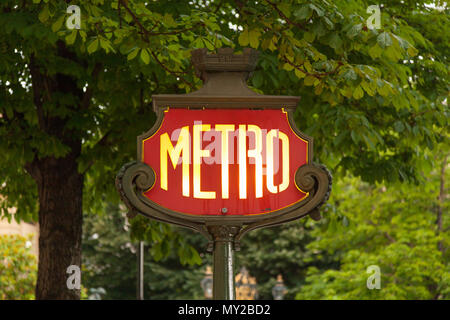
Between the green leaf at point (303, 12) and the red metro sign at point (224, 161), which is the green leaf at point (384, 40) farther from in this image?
the red metro sign at point (224, 161)

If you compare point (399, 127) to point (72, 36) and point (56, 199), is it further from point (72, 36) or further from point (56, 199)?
point (56, 199)

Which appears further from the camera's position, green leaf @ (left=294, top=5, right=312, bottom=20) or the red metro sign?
green leaf @ (left=294, top=5, right=312, bottom=20)

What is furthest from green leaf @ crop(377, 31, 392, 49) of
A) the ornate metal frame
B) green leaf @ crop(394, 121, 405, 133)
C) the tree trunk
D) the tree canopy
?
the tree trunk

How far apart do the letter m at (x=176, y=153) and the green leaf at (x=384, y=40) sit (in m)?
2.25

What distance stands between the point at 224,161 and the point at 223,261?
537 millimetres

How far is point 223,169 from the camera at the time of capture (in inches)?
138

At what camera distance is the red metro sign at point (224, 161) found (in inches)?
138

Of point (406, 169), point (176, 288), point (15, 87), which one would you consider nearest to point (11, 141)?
point (15, 87)

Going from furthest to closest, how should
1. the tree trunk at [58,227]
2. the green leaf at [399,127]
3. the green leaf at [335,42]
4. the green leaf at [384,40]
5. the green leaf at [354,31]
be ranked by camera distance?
the tree trunk at [58,227] → the green leaf at [399,127] → the green leaf at [335,42] → the green leaf at [354,31] → the green leaf at [384,40]

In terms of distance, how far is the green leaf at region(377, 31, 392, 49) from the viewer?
529 centimetres

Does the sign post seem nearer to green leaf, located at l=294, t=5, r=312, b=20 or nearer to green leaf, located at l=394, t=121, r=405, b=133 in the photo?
green leaf, located at l=294, t=5, r=312, b=20

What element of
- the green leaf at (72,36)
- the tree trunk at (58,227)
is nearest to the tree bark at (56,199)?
the tree trunk at (58,227)

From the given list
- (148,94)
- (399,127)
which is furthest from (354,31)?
(148,94)
